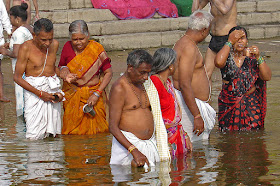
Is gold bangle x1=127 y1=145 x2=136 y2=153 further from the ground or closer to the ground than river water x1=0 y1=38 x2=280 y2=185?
further from the ground

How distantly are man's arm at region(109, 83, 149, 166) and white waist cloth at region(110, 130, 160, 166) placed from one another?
105 millimetres

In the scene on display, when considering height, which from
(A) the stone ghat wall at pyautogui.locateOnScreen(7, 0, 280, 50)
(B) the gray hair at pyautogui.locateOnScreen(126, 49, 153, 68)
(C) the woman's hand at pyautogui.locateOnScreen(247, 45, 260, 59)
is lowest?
(B) the gray hair at pyautogui.locateOnScreen(126, 49, 153, 68)

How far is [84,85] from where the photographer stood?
7371 millimetres

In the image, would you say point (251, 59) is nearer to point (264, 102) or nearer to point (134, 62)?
point (264, 102)

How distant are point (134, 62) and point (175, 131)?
38.3 inches

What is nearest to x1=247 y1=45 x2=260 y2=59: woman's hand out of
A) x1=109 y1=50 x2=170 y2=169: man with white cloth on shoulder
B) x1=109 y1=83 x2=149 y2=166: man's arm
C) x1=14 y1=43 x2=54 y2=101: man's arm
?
x1=109 y1=50 x2=170 y2=169: man with white cloth on shoulder

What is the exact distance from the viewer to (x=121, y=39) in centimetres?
1388

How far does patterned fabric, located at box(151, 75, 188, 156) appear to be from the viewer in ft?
19.0

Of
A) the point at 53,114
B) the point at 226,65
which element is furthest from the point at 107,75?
the point at 226,65

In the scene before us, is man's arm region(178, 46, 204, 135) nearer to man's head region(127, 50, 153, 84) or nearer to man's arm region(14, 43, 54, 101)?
man's head region(127, 50, 153, 84)

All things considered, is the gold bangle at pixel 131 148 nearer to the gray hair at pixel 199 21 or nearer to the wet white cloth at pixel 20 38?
the gray hair at pixel 199 21

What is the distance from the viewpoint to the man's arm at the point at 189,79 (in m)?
6.21

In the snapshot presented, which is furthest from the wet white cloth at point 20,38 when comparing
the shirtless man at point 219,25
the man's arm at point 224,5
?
the man's arm at point 224,5

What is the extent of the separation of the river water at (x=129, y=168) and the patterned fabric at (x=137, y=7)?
23.4ft
